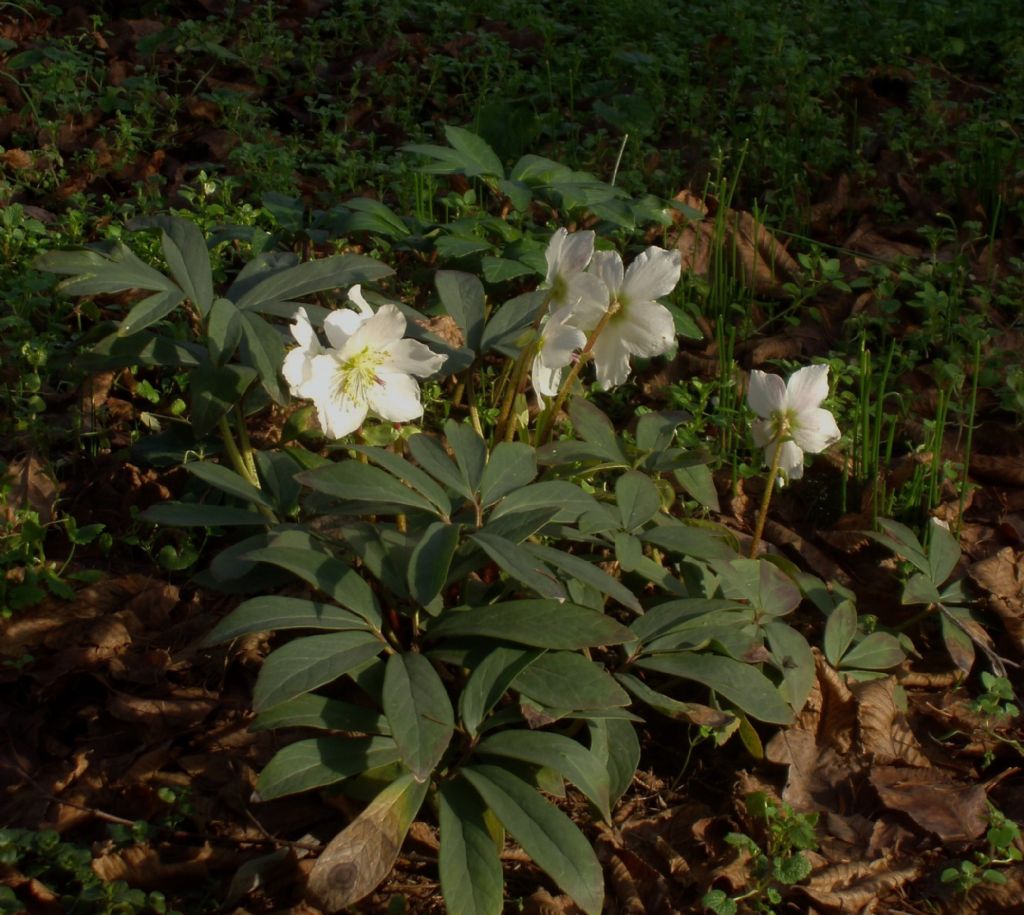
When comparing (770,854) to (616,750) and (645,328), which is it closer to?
(616,750)

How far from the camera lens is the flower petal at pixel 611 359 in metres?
1.88

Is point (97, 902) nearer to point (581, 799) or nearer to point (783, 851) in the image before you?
point (581, 799)

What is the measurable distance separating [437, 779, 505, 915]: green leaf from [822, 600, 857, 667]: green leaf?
0.73 metres

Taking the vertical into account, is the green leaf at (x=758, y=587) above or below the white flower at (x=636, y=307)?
below

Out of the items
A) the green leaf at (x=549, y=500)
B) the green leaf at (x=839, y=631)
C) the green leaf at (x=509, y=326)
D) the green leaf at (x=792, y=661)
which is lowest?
the green leaf at (x=839, y=631)

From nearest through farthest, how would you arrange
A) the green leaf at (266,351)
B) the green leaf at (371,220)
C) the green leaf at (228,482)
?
the green leaf at (228,482) → the green leaf at (266,351) → the green leaf at (371,220)

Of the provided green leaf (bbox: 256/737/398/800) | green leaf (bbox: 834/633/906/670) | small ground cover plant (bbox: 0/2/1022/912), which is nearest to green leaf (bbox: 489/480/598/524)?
small ground cover plant (bbox: 0/2/1022/912)

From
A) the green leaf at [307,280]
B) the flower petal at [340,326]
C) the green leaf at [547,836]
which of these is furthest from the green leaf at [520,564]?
the green leaf at [307,280]

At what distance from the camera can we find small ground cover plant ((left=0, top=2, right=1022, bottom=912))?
4.95 ft

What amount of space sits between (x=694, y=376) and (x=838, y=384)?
0.33 meters

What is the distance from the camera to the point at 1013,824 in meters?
1.68

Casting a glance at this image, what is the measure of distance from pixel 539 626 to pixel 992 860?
764mm

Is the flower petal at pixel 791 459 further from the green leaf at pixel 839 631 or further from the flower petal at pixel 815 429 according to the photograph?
the green leaf at pixel 839 631

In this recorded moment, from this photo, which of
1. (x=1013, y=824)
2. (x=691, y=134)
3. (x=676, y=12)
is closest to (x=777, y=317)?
(x=691, y=134)
